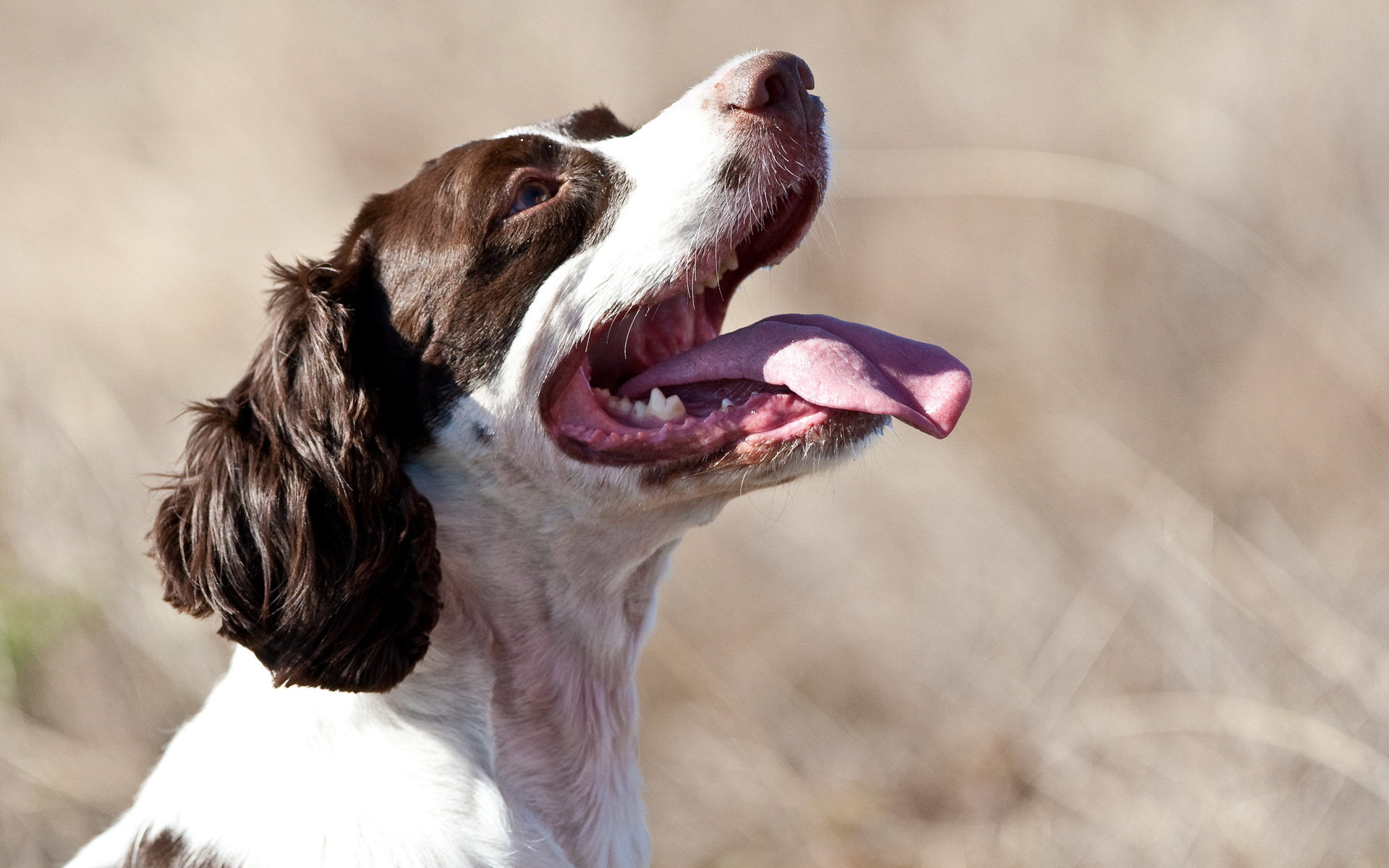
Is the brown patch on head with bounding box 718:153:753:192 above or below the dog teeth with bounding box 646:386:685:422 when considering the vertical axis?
above

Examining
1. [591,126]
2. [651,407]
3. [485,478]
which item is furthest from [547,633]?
[591,126]

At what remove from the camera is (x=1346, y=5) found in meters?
5.62

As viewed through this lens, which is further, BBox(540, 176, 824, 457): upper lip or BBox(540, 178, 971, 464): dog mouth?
BBox(540, 176, 824, 457): upper lip

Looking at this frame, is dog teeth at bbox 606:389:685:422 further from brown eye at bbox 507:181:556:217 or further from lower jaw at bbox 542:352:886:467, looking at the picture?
brown eye at bbox 507:181:556:217

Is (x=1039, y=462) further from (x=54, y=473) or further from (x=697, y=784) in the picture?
(x=54, y=473)

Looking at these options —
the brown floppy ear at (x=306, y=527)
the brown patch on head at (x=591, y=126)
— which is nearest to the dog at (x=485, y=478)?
the brown floppy ear at (x=306, y=527)

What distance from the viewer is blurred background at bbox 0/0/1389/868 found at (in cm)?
365

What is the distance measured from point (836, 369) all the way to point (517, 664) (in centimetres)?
77

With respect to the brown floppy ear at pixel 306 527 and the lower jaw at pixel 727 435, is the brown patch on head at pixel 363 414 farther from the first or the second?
the lower jaw at pixel 727 435

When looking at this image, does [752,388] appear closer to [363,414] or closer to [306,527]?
[363,414]

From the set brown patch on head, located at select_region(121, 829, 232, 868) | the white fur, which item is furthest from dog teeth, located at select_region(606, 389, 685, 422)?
brown patch on head, located at select_region(121, 829, 232, 868)

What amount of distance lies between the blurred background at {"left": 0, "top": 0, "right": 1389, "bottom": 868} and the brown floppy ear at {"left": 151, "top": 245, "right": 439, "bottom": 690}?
955 millimetres

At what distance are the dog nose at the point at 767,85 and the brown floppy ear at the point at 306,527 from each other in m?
0.81

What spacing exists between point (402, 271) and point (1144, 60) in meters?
4.89
